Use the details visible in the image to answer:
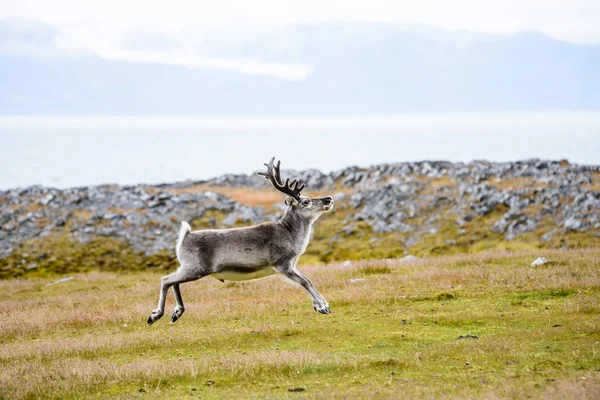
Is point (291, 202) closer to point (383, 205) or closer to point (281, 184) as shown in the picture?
point (281, 184)

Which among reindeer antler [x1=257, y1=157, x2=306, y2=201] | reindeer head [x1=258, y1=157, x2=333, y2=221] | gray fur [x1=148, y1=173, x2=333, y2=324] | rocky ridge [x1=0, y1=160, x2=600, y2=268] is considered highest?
reindeer antler [x1=257, y1=157, x2=306, y2=201]

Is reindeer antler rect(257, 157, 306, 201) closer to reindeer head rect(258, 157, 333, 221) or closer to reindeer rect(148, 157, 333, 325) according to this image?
reindeer head rect(258, 157, 333, 221)

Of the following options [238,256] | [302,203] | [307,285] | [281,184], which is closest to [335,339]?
[307,285]

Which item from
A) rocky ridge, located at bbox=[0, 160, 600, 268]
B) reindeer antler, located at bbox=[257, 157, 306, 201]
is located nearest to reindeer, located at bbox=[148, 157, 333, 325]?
reindeer antler, located at bbox=[257, 157, 306, 201]

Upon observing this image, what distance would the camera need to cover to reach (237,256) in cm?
1450

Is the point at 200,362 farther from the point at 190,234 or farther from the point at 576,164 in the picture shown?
the point at 576,164

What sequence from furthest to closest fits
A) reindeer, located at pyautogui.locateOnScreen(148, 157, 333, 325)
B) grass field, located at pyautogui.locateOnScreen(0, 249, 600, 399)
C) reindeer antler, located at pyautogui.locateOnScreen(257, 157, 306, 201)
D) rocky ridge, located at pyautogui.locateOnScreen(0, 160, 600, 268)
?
rocky ridge, located at pyautogui.locateOnScreen(0, 160, 600, 268) → reindeer antler, located at pyautogui.locateOnScreen(257, 157, 306, 201) → reindeer, located at pyautogui.locateOnScreen(148, 157, 333, 325) → grass field, located at pyautogui.locateOnScreen(0, 249, 600, 399)

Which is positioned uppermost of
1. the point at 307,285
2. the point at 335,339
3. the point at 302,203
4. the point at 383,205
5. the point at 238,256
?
the point at 302,203

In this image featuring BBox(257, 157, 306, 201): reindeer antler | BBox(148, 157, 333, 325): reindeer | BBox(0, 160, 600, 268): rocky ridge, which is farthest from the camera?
BBox(0, 160, 600, 268): rocky ridge

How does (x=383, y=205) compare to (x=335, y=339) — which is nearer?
(x=335, y=339)

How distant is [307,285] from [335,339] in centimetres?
126

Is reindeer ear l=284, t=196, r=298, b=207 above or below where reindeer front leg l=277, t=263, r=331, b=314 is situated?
above

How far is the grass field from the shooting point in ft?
34.9

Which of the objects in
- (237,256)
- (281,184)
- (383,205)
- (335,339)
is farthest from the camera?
(383,205)
